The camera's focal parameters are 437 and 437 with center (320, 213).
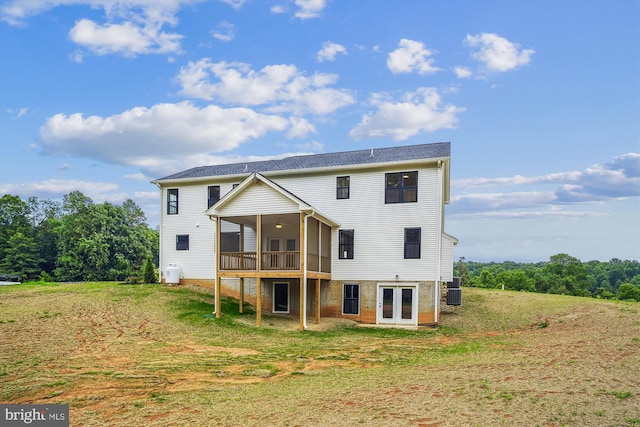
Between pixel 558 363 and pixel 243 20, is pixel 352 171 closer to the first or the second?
pixel 243 20

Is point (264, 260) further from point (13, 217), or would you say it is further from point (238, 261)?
point (13, 217)

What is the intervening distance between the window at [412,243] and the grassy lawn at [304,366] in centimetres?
345

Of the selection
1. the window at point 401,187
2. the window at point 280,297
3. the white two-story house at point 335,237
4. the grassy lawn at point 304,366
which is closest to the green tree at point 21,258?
the grassy lawn at point 304,366

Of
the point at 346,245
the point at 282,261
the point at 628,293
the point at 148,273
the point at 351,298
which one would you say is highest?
the point at 346,245

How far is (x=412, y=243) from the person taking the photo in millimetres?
20438

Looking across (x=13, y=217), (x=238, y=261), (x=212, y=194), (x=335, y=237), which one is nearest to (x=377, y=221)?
(x=335, y=237)

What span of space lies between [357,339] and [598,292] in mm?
55262

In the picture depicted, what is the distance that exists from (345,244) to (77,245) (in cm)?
3685

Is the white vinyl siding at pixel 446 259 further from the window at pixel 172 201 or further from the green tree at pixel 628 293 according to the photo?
the green tree at pixel 628 293

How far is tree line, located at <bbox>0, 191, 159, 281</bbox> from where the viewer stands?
4650cm

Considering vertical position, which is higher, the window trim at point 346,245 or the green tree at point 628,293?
the window trim at point 346,245

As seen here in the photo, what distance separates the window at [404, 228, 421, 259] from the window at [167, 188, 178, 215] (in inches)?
516

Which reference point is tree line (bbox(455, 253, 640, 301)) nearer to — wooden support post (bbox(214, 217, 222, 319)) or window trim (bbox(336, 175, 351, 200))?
window trim (bbox(336, 175, 351, 200))

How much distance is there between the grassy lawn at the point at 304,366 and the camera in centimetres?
706
